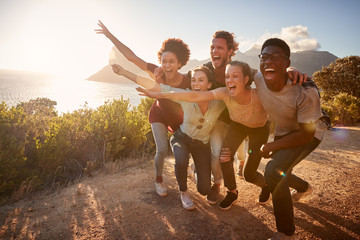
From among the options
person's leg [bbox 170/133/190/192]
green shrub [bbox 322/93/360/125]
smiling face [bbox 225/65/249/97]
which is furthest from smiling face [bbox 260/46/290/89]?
green shrub [bbox 322/93/360/125]

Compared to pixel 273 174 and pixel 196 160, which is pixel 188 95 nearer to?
pixel 196 160

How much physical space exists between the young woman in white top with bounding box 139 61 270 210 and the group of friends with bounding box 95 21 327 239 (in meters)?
0.01

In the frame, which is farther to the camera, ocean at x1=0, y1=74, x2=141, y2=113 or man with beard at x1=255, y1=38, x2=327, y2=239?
ocean at x1=0, y1=74, x2=141, y2=113

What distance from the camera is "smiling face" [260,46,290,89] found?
223 cm

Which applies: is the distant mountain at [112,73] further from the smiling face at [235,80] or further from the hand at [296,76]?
the hand at [296,76]

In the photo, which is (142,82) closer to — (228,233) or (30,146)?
(228,233)

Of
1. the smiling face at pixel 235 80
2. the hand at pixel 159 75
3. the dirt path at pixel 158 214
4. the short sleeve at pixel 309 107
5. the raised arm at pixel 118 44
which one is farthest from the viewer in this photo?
the raised arm at pixel 118 44

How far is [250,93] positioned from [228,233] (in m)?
1.86

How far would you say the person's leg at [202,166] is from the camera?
3092 mm

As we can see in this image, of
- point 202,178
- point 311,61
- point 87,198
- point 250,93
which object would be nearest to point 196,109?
point 250,93

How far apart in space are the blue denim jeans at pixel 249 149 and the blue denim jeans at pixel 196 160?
319 millimetres

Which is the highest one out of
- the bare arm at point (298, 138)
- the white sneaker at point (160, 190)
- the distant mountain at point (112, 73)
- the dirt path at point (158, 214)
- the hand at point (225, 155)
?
the distant mountain at point (112, 73)

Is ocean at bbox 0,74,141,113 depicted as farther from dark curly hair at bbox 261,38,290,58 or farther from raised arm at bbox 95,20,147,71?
dark curly hair at bbox 261,38,290,58

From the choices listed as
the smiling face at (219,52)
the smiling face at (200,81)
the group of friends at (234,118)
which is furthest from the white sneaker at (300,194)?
the smiling face at (219,52)
